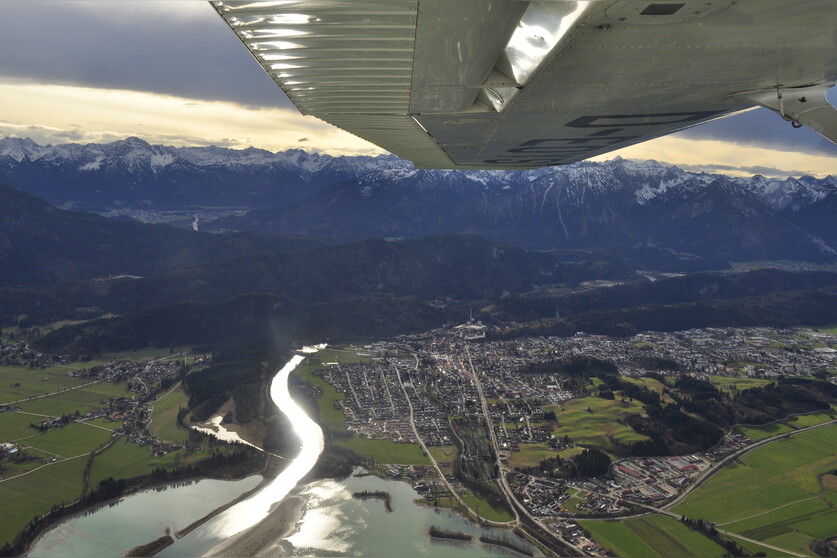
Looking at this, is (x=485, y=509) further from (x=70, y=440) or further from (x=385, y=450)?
(x=70, y=440)

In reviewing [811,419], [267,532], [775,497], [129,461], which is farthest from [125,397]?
[811,419]

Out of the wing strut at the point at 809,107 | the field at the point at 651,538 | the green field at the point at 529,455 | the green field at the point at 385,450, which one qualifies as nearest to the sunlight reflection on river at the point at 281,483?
the green field at the point at 385,450

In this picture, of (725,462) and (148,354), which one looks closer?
(725,462)

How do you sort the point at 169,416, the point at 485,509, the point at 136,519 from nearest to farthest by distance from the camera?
the point at 485,509
the point at 136,519
the point at 169,416

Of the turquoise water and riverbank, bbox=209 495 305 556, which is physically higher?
riverbank, bbox=209 495 305 556

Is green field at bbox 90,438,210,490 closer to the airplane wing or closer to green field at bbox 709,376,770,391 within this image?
the airplane wing

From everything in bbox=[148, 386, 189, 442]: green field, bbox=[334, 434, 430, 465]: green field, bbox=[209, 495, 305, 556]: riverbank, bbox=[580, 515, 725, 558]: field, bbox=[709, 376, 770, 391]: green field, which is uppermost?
bbox=[709, 376, 770, 391]: green field

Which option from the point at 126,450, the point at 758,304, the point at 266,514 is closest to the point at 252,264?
the point at 126,450

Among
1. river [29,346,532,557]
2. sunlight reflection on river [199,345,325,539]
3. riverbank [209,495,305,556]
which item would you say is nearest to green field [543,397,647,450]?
river [29,346,532,557]
